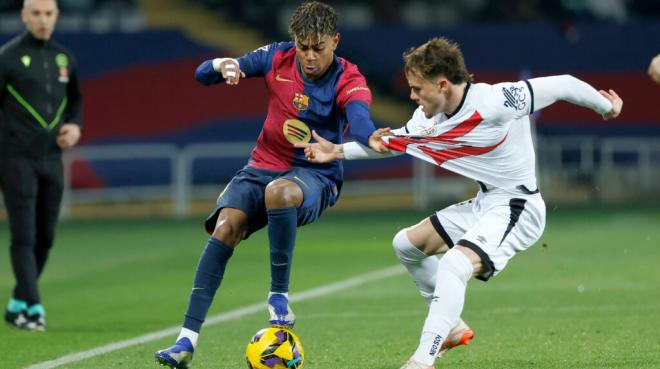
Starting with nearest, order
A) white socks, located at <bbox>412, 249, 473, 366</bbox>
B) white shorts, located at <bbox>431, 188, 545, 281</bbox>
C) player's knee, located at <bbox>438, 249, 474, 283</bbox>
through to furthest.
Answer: white socks, located at <bbox>412, 249, 473, 366</bbox> → player's knee, located at <bbox>438, 249, 474, 283</bbox> → white shorts, located at <bbox>431, 188, 545, 281</bbox>

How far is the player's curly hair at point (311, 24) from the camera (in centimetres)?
811

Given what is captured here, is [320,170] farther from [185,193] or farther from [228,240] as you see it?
[185,193]

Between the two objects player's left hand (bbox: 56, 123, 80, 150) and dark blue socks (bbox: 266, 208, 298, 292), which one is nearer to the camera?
dark blue socks (bbox: 266, 208, 298, 292)

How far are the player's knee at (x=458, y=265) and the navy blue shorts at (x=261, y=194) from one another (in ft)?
3.64

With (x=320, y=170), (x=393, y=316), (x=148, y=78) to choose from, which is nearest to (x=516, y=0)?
(x=148, y=78)

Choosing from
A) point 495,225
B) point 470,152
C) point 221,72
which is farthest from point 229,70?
point 495,225

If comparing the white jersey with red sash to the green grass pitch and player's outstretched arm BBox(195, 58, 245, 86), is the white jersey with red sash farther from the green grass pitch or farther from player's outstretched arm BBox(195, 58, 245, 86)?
the green grass pitch

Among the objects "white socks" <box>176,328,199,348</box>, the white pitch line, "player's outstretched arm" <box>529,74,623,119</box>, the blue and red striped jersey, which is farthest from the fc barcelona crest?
the white pitch line

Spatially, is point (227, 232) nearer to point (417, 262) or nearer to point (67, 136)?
point (417, 262)

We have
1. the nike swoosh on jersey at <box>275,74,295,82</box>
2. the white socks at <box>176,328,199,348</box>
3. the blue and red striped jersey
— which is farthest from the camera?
the nike swoosh on jersey at <box>275,74,295,82</box>

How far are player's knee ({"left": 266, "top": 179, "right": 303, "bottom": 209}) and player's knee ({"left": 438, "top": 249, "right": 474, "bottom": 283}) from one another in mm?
1067

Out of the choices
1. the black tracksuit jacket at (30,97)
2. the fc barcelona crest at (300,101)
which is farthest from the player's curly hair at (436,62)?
the black tracksuit jacket at (30,97)

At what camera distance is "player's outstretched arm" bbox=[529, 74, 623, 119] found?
7.68 meters

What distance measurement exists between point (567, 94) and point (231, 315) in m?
4.37
